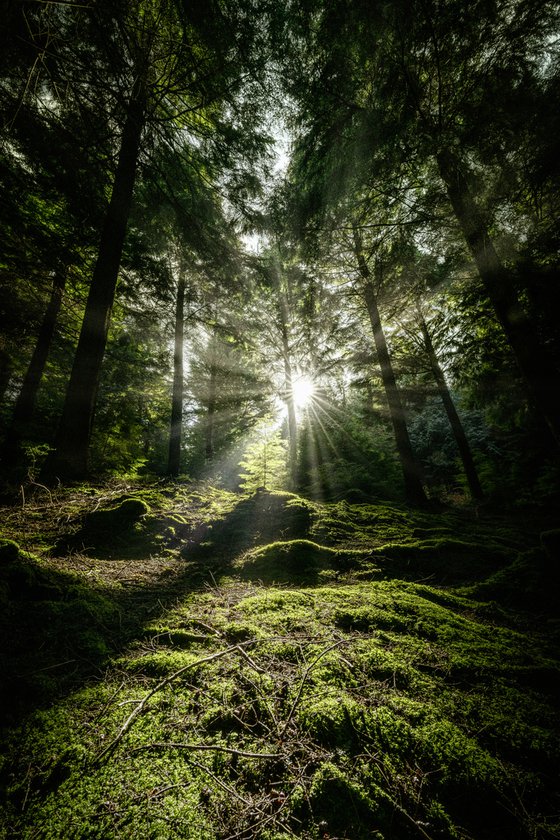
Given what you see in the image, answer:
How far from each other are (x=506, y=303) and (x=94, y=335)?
7091 millimetres

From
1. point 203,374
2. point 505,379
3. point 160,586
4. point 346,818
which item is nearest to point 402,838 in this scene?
point 346,818

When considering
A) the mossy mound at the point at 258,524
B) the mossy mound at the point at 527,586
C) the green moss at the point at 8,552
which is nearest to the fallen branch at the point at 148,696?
the green moss at the point at 8,552

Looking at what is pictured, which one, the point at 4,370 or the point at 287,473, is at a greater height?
the point at 4,370

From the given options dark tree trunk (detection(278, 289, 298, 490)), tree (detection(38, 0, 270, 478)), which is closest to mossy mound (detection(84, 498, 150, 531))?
tree (detection(38, 0, 270, 478))

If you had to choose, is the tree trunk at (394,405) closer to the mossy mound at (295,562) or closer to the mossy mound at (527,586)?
the mossy mound at (527,586)

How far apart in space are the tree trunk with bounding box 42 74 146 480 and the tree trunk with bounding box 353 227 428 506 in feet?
18.1

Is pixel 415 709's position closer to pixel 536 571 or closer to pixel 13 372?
pixel 536 571

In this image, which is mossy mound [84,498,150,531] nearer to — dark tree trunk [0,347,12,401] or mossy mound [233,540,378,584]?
mossy mound [233,540,378,584]

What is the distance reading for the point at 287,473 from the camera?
8.55m

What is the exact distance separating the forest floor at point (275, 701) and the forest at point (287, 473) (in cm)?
1

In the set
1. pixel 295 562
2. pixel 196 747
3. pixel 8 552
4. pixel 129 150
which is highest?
pixel 129 150

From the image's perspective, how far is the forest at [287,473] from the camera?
4.10 feet

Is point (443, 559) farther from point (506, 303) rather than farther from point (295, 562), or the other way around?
point (506, 303)

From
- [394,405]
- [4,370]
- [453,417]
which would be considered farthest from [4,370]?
[453,417]
